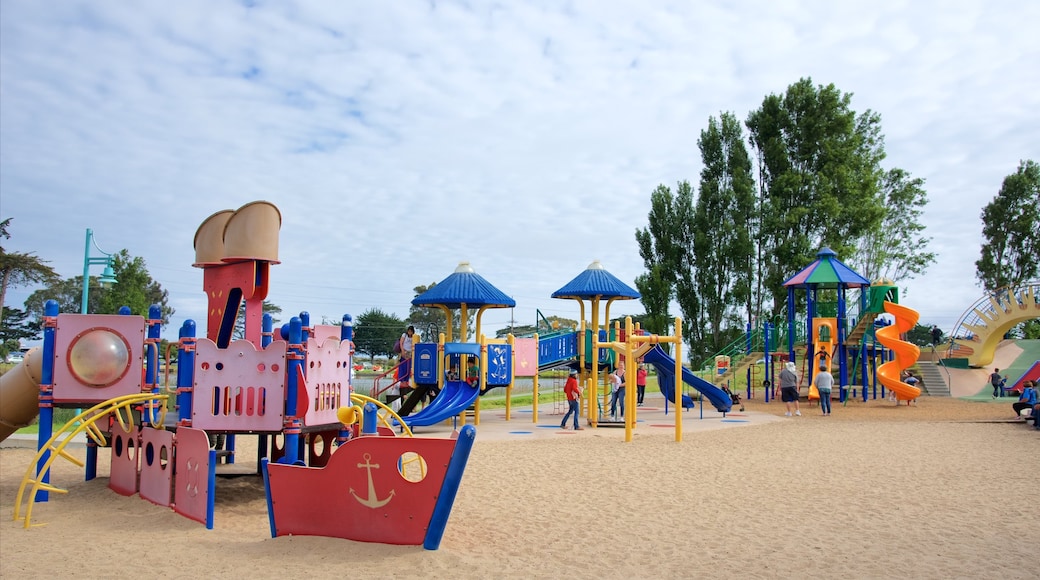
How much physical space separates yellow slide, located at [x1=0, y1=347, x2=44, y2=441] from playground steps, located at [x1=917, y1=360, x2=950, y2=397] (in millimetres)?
30117

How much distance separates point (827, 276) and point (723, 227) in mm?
14361

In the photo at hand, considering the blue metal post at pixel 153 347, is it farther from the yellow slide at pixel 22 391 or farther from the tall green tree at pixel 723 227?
the tall green tree at pixel 723 227

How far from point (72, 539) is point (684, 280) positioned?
122 feet

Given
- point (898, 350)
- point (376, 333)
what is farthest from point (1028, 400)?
point (376, 333)

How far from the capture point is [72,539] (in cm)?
759

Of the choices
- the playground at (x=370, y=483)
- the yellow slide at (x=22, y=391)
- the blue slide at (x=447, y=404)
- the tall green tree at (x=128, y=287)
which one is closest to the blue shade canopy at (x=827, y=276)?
the playground at (x=370, y=483)

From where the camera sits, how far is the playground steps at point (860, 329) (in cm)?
2589

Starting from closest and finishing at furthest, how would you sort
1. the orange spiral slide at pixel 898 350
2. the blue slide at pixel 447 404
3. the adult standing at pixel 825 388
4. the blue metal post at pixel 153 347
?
the blue metal post at pixel 153 347
the blue slide at pixel 447 404
the adult standing at pixel 825 388
the orange spiral slide at pixel 898 350

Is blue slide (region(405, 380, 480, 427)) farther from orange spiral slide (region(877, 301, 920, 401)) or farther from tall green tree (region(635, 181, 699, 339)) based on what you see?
tall green tree (region(635, 181, 699, 339))

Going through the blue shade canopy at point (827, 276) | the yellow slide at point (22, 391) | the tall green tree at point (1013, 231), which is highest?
the tall green tree at point (1013, 231)

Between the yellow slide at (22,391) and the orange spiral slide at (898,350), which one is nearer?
the yellow slide at (22,391)

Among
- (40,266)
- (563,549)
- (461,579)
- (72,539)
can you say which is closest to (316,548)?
(461,579)

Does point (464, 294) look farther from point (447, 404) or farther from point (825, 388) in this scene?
point (825, 388)

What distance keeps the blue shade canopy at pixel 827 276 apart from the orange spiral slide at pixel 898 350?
1.34 meters
